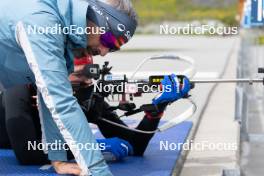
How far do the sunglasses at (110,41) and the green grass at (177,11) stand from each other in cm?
6160

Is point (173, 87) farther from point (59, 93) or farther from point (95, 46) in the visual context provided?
point (59, 93)

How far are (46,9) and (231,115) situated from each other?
14.0 ft

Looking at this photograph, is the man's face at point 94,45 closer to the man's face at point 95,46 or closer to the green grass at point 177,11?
the man's face at point 95,46

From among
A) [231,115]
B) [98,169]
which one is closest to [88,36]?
[98,169]

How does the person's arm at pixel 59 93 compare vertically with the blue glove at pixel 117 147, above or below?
above

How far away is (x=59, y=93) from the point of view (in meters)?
3.43

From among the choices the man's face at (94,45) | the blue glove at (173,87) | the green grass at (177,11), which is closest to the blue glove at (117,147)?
the blue glove at (173,87)

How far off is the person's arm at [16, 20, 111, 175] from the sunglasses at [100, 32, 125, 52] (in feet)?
1.39

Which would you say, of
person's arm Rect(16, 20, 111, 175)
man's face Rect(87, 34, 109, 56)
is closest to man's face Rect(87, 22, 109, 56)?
man's face Rect(87, 34, 109, 56)

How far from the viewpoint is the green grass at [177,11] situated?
2694 inches

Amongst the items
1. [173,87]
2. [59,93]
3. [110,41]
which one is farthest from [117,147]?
[59,93]

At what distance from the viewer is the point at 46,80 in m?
3.43

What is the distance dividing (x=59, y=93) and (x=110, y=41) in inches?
23.9

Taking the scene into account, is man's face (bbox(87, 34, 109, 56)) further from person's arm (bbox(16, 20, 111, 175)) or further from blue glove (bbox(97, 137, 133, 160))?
blue glove (bbox(97, 137, 133, 160))
